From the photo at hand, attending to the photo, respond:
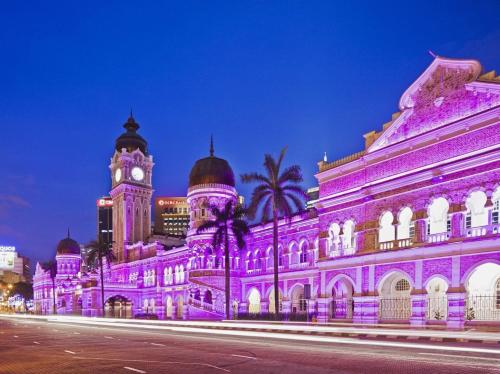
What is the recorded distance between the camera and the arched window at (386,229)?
108 ft

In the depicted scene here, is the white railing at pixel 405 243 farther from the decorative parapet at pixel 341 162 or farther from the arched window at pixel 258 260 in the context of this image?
the arched window at pixel 258 260

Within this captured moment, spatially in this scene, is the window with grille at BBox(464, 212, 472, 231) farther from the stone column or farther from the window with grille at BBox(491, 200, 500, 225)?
the stone column

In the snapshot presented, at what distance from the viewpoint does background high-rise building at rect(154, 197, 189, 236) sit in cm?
19688

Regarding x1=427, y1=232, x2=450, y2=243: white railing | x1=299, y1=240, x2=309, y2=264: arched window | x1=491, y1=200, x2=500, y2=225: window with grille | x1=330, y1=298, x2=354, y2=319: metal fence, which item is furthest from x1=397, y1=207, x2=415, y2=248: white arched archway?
x1=299, y1=240, x2=309, y2=264: arched window

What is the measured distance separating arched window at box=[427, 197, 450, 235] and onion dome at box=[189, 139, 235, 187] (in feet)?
95.9

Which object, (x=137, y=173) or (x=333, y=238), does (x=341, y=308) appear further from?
(x=137, y=173)

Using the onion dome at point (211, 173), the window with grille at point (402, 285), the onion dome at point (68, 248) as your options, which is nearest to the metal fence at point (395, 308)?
the window with grille at point (402, 285)

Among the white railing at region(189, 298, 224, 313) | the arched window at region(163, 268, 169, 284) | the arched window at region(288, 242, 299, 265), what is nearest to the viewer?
the arched window at region(288, 242, 299, 265)

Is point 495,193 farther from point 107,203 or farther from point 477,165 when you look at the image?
point 107,203

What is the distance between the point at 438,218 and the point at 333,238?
8.40 meters

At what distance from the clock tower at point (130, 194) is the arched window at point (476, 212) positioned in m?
62.5

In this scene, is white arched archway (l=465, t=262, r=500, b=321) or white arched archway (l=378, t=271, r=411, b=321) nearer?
white arched archway (l=465, t=262, r=500, b=321)

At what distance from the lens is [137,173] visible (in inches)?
3501

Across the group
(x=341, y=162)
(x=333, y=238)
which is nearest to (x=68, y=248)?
(x=333, y=238)
